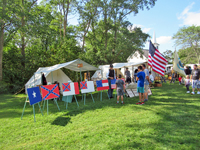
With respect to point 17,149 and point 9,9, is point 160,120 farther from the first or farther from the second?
point 9,9

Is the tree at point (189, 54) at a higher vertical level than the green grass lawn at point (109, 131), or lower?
higher

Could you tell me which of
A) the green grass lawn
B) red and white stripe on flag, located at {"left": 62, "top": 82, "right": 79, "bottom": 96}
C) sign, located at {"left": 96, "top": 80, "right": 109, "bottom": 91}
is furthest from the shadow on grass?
sign, located at {"left": 96, "top": 80, "right": 109, "bottom": 91}

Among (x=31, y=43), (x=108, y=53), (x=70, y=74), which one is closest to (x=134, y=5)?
(x=108, y=53)

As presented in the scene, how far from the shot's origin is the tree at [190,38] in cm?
2838

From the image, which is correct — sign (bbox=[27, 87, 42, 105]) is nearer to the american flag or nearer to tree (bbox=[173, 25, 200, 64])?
the american flag

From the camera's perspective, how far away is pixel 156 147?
2754mm

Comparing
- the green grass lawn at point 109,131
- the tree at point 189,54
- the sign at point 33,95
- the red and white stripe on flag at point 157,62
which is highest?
the tree at point 189,54

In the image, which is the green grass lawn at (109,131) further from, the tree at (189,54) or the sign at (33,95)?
the tree at (189,54)

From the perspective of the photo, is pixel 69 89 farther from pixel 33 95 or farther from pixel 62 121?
pixel 62 121

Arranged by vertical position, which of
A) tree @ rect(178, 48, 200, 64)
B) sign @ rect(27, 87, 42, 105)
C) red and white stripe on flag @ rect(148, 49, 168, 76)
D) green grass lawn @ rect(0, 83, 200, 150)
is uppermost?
tree @ rect(178, 48, 200, 64)

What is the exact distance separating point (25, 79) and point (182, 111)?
1303 cm

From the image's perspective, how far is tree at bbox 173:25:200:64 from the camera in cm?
2838

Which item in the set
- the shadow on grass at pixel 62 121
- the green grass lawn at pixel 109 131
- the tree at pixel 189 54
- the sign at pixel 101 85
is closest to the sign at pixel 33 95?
the green grass lawn at pixel 109 131

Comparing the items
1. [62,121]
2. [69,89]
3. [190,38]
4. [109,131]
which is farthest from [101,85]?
[190,38]
